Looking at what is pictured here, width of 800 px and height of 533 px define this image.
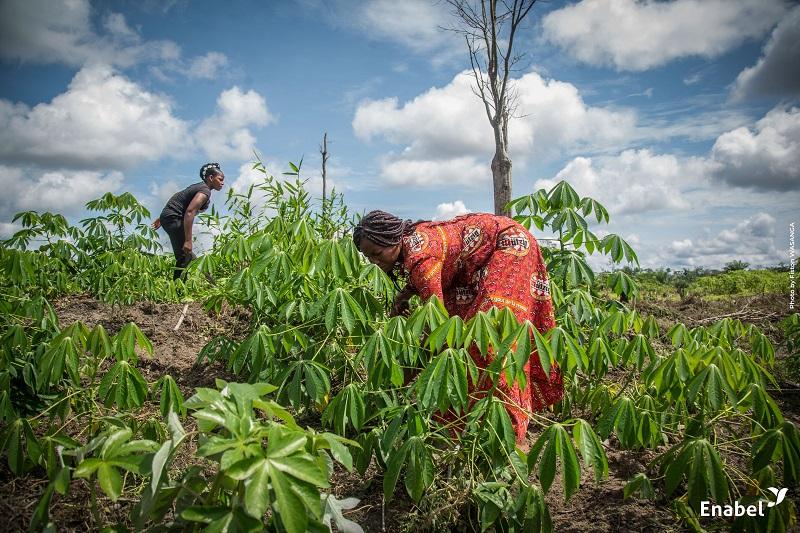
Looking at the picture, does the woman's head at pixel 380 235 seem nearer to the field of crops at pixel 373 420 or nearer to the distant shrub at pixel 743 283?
the field of crops at pixel 373 420

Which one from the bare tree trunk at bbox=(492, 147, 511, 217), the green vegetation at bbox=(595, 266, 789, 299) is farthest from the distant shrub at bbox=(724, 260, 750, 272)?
the bare tree trunk at bbox=(492, 147, 511, 217)

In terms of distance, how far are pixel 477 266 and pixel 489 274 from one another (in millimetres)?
146

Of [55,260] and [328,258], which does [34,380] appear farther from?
[55,260]

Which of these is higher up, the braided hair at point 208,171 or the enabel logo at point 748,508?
the braided hair at point 208,171

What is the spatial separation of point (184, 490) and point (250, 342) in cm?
95

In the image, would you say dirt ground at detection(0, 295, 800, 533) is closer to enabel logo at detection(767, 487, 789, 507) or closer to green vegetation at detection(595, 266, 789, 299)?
enabel logo at detection(767, 487, 789, 507)

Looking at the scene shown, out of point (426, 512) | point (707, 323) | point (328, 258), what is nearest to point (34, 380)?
point (328, 258)

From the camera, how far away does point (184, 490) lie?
99 centimetres

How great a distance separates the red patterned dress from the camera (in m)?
1.99

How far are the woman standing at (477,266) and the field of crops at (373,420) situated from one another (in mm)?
157

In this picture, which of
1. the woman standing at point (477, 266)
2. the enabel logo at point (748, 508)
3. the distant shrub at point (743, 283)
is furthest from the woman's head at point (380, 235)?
the distant shrub at point (743, 283)

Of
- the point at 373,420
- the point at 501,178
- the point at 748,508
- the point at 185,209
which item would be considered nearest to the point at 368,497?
the point at 373,420

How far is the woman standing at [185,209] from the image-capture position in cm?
434

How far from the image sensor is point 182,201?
4.42 metres
